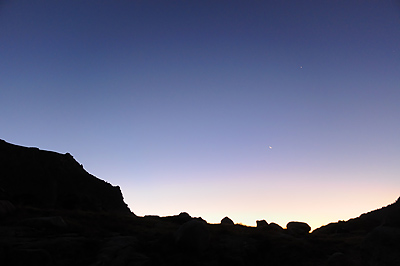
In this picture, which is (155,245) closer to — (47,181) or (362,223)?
(47,181)

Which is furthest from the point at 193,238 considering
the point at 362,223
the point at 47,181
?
the point at 362,223

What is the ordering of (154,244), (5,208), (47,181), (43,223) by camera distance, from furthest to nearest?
1. (47,181)
2. (5,208)
3. (154,244)
4. (43,223)

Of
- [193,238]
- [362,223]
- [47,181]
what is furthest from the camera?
[362,223]

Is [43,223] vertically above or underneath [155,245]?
above

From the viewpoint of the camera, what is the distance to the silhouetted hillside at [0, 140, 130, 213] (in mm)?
25453

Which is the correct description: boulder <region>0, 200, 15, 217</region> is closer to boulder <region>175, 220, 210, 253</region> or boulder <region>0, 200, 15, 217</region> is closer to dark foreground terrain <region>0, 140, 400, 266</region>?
dark foreground terrain <region>0, 140, 400, 266</region>

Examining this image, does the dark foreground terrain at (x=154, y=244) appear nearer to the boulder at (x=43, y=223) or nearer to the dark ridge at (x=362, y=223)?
the boulder at (x=43, y=223)

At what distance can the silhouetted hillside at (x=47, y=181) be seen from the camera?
25453mm

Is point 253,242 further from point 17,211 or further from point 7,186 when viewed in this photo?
point 7,186

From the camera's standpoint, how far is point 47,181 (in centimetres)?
2744

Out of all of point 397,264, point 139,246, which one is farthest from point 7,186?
point 397,264

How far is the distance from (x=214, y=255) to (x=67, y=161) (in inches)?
928

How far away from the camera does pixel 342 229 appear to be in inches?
1003

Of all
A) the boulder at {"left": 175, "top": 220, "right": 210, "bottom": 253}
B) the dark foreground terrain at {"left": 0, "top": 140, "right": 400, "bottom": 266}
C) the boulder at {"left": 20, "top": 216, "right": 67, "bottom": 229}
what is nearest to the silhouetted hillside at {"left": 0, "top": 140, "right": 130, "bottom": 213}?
the dark foreground terrain at {"left": 0, "top": 140, "right": 400, "bottom": 266}
